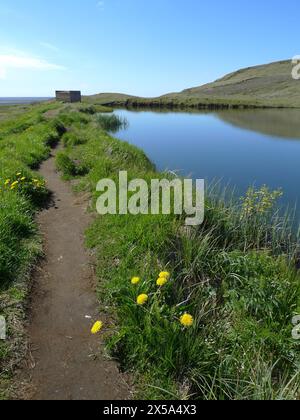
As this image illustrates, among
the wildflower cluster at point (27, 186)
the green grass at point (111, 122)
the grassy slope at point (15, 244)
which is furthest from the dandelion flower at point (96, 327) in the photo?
the green grass at point (111, 122)

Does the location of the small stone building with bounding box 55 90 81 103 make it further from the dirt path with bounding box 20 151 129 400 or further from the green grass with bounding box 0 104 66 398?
the dirt path with bounding box 20 151 129 400

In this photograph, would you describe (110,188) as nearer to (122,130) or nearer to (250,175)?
(250,175)

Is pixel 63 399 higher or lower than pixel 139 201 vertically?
lower

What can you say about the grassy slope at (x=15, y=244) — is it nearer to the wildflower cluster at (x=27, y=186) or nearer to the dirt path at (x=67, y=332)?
the wildflower cluster at (x=27, y=186)

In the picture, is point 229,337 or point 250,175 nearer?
point 229,337

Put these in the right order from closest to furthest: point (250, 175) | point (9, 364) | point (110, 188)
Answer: point (9, 364) → point (110, 188) → point (250, 175)

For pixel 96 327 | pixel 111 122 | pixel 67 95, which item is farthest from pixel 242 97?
pixel 96 327

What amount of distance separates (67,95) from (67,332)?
6187 cm

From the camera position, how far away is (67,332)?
13.4 ft

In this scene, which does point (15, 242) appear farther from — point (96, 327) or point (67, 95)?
point (67, 95)

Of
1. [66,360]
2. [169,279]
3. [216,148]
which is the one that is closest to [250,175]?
[216,148]

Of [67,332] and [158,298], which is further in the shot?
[158,298]

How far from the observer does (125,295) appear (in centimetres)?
436
